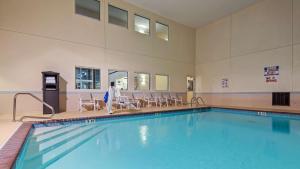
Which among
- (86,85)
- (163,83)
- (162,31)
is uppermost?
(162,31)

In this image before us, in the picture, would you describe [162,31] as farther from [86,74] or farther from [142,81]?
[86,74]

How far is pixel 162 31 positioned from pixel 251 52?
473cm

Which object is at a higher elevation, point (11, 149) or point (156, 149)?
point (11, 149)

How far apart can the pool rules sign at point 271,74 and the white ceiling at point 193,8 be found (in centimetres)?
325

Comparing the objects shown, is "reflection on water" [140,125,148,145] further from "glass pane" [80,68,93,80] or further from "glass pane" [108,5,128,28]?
"glass pane" [108,5,128,28]

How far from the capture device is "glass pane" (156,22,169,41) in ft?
31.5

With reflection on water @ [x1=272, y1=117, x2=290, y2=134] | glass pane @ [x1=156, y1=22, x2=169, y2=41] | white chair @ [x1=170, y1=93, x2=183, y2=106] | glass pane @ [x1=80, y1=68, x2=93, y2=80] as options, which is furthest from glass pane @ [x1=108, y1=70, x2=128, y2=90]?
reflection on water @ [x1=272, y1=117, x2=290, y2=134]

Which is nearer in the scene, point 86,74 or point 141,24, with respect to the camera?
point 86,74

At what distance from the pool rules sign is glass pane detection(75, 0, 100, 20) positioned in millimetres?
A: 7931

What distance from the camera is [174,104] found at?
949cm

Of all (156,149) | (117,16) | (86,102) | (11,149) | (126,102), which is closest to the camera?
(11,149)

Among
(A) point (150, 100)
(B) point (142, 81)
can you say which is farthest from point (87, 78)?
(A) point (150, 100)

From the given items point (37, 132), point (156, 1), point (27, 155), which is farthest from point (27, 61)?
point (156, 1)

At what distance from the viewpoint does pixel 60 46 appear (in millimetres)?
6375
